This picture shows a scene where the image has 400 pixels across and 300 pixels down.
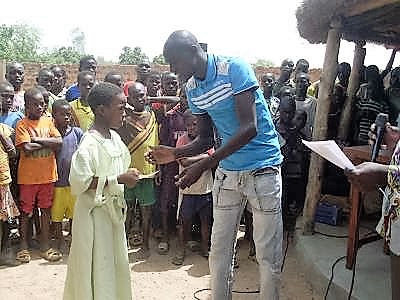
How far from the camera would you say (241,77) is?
2631mm

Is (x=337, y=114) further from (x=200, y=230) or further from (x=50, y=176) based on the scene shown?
(x=50, y=176)

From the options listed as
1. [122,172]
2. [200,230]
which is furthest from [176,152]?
[200,230]

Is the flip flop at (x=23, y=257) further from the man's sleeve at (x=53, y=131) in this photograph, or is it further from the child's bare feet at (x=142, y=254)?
the man's sleeve at (x=53, y=131)

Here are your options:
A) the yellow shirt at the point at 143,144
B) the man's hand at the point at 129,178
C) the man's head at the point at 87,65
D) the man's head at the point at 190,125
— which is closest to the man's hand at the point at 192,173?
the man's hand at the point at 129,178

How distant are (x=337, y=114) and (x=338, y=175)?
28.0 inches

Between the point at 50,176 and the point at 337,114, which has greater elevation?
the point at 337,114

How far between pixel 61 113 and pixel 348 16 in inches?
112

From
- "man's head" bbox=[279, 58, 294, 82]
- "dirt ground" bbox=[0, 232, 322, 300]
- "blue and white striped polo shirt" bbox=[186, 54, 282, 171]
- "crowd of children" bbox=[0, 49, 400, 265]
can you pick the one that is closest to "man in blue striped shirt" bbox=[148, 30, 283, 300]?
"blue and white striped polo shirt" bbox=[186, 54, 282, 171]

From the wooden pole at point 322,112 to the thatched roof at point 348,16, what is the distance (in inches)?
5.5

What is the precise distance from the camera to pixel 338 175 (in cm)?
561

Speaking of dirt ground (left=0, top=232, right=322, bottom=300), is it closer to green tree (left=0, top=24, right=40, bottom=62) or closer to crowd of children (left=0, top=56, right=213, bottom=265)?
crowd of children (left=0, top=56, right=213, bottom=265)

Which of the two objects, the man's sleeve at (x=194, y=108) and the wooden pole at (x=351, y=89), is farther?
the wooden pole at (x=351, y=89)

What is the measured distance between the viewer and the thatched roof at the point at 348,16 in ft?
13.8

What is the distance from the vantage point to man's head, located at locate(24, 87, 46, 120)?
439cm
